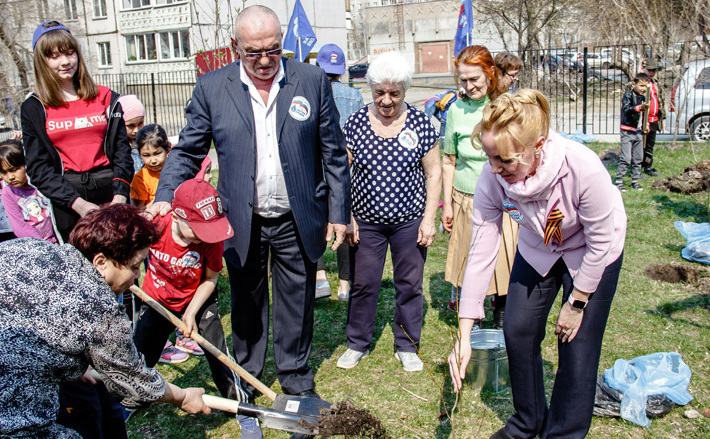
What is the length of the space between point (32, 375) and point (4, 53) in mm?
17959

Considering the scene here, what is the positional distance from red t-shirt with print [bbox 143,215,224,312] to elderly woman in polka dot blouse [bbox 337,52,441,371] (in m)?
0.94

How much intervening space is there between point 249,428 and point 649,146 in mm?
8437

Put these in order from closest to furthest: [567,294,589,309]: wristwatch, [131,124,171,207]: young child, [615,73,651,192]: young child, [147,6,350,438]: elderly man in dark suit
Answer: [567,294,589,309]: wristwatch → [147,6,350,438]: elderly man in dark suit → [131,124,171,207]: young child → [615,73,651,192]: young child

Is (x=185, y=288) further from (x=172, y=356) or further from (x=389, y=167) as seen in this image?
(x=389, y=167)

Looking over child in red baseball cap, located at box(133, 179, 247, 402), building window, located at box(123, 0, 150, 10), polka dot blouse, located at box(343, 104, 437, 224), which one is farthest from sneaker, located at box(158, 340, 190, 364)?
building window, located at box(123, 0, 150, 10)

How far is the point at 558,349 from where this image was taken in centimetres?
260

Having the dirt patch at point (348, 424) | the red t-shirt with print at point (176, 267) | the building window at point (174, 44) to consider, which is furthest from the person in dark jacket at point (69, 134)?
the building window at point (174, 44)

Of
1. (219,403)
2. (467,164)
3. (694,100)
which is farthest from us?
(694,100)

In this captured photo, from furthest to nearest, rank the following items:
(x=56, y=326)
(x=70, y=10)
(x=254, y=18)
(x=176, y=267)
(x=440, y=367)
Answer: (x=70, y=10), (x=440, y=367), (x=176, y=267), (x=254, y=18), (x=56, y=326)

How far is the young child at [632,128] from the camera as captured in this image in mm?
8656

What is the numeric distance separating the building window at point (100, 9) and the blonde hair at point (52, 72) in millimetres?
39318

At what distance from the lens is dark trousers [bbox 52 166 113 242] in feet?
12.0

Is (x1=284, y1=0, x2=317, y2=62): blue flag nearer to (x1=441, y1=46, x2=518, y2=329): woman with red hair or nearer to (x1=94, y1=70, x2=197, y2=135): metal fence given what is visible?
(x1=441, y1=46, x2=518, y2=329): woman with red hair

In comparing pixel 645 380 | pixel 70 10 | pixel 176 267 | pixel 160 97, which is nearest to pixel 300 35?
pixel 176 267
